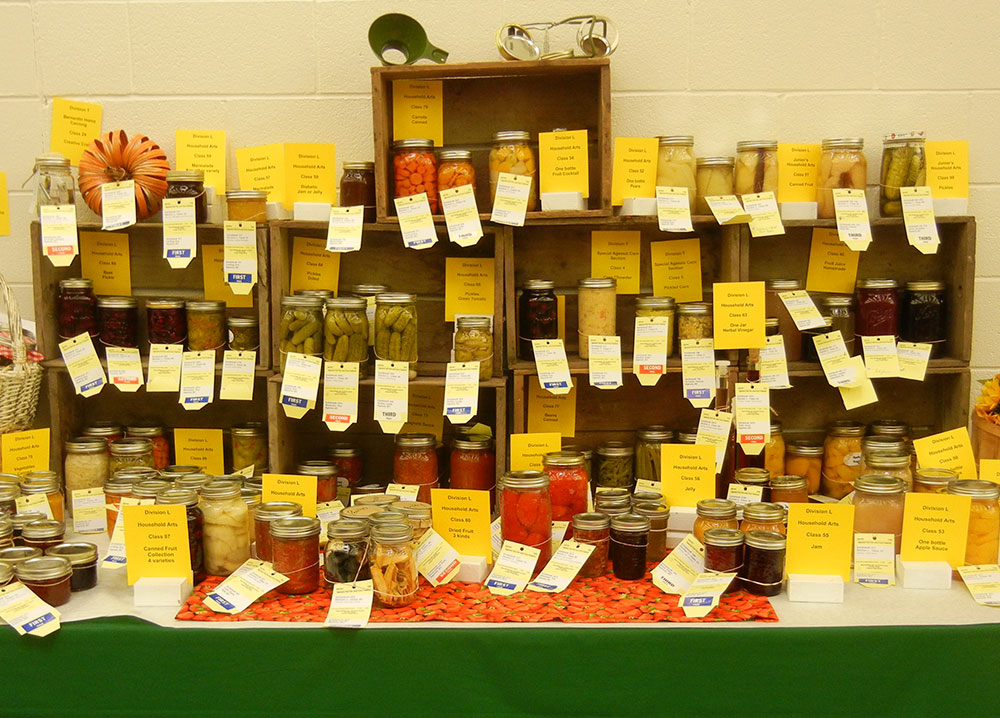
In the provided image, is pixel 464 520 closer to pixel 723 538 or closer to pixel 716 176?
pixel 723 538

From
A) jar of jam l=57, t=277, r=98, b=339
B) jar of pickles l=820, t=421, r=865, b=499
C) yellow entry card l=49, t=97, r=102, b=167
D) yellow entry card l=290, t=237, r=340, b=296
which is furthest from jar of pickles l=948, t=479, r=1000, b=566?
yellow entry card l=49, t=97, r=102, b=167

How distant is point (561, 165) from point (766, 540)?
115 cm

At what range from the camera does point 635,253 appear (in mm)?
2633

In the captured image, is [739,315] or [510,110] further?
[510,110]

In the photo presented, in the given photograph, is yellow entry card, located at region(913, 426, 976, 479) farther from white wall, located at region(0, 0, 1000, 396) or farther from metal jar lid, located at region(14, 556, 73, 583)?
metal jar lid, located at region(14, 556, 73, 583)

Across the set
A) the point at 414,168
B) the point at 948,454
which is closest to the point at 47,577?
the point at 414,168

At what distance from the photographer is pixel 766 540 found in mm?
1791

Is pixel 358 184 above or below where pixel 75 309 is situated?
above

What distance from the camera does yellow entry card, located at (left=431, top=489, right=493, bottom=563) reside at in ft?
6.30

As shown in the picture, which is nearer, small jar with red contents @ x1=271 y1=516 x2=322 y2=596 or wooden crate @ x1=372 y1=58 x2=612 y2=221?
small jar with red contents @ x1=271 y1=516 x2=322 y2=596

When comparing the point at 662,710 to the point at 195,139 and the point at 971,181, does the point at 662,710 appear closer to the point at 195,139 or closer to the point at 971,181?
the point at 971,181

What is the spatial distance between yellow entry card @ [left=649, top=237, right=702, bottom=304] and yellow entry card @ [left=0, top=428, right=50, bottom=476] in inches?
72.2

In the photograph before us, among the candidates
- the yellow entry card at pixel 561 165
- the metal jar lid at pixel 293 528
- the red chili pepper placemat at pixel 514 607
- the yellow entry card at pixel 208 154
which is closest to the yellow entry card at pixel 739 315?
the yellow entry card at pixel 561 165

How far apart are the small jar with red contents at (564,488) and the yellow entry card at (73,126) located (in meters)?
1.73
